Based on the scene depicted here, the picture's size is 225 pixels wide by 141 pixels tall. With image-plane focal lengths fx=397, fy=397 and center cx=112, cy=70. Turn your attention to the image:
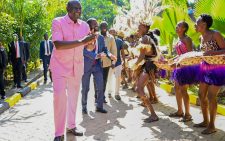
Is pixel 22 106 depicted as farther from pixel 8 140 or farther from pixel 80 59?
pixel 80 59

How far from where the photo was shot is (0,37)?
37.9ft

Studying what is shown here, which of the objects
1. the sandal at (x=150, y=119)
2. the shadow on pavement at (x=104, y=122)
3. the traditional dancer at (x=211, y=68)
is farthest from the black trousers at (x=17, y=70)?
the traditional dancer at (x=211, y=68)

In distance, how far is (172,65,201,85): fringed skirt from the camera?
22.2 ft

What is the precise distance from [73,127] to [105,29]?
132 inches

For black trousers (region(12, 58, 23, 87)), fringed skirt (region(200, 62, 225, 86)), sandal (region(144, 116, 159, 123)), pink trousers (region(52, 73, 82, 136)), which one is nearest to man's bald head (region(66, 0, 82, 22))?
pink trousers (region(52, 73, 82, 136))

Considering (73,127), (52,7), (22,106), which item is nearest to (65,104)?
(73,127)

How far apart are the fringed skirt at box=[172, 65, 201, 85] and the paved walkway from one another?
0.78m

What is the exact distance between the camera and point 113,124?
24.0ft

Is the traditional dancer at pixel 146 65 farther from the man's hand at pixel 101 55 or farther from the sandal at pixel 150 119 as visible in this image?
the man's hand at pixel 101 55

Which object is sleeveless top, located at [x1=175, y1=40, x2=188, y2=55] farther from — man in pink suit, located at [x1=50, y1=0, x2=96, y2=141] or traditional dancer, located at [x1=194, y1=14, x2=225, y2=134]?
man in pink suit, located at [x1=50, y1=0, x2=96, y2=141]

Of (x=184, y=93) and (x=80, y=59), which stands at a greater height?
(x=80, y=59)

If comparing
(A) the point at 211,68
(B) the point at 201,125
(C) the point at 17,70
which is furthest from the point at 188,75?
(C) the point at 17,70

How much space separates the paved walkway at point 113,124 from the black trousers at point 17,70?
2850mm

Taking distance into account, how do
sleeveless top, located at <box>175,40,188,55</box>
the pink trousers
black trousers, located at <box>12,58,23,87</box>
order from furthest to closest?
1. black trousers, located at <box>12,58,23,87</box>
2. sleeveless top, located at <box>175,40,188,55</box>
3. the pink trousers
